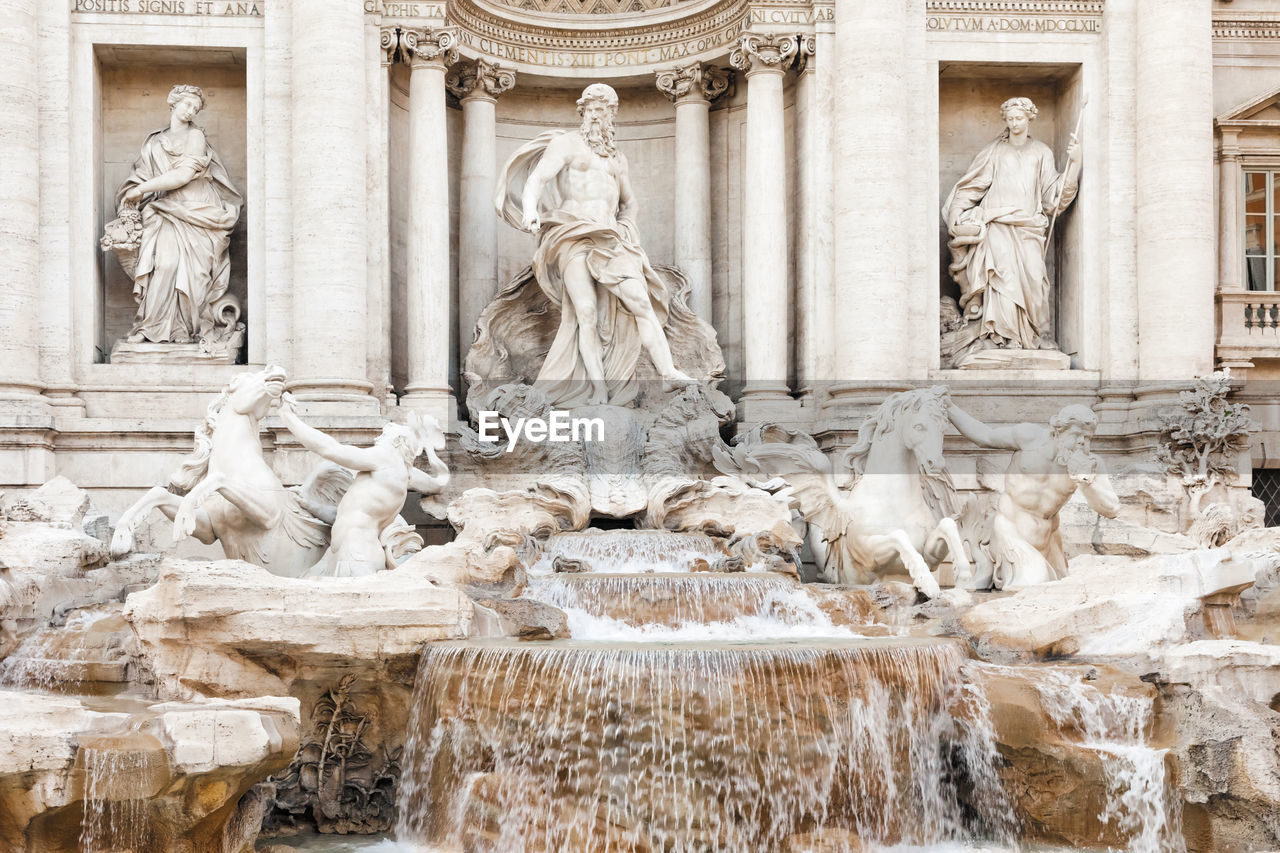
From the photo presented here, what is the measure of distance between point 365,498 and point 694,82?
6.96 metres

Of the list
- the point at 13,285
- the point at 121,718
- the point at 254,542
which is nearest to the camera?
the point at 121,718

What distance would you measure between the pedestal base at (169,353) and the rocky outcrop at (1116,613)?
8.19m

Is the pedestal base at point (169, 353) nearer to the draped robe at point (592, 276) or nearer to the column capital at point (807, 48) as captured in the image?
the draped robe at point (592, 276)

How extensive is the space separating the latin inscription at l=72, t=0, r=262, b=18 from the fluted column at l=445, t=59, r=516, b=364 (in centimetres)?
228

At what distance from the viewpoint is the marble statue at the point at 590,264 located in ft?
47.7

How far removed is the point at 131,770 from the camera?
25.4 ft

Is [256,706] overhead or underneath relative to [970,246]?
underneath

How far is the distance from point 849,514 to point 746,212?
460cm

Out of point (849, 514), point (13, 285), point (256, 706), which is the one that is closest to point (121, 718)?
point (256, 706)

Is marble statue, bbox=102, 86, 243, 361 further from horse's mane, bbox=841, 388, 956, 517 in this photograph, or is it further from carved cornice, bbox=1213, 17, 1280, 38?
carved cornice, bbox=1213, 17, 1280, 38

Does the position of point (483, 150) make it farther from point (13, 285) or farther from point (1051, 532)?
point (1051, 532)

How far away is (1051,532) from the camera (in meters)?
11.6

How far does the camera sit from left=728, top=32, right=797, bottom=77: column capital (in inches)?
598

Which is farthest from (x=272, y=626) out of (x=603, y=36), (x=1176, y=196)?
(x=1176, y=196)
